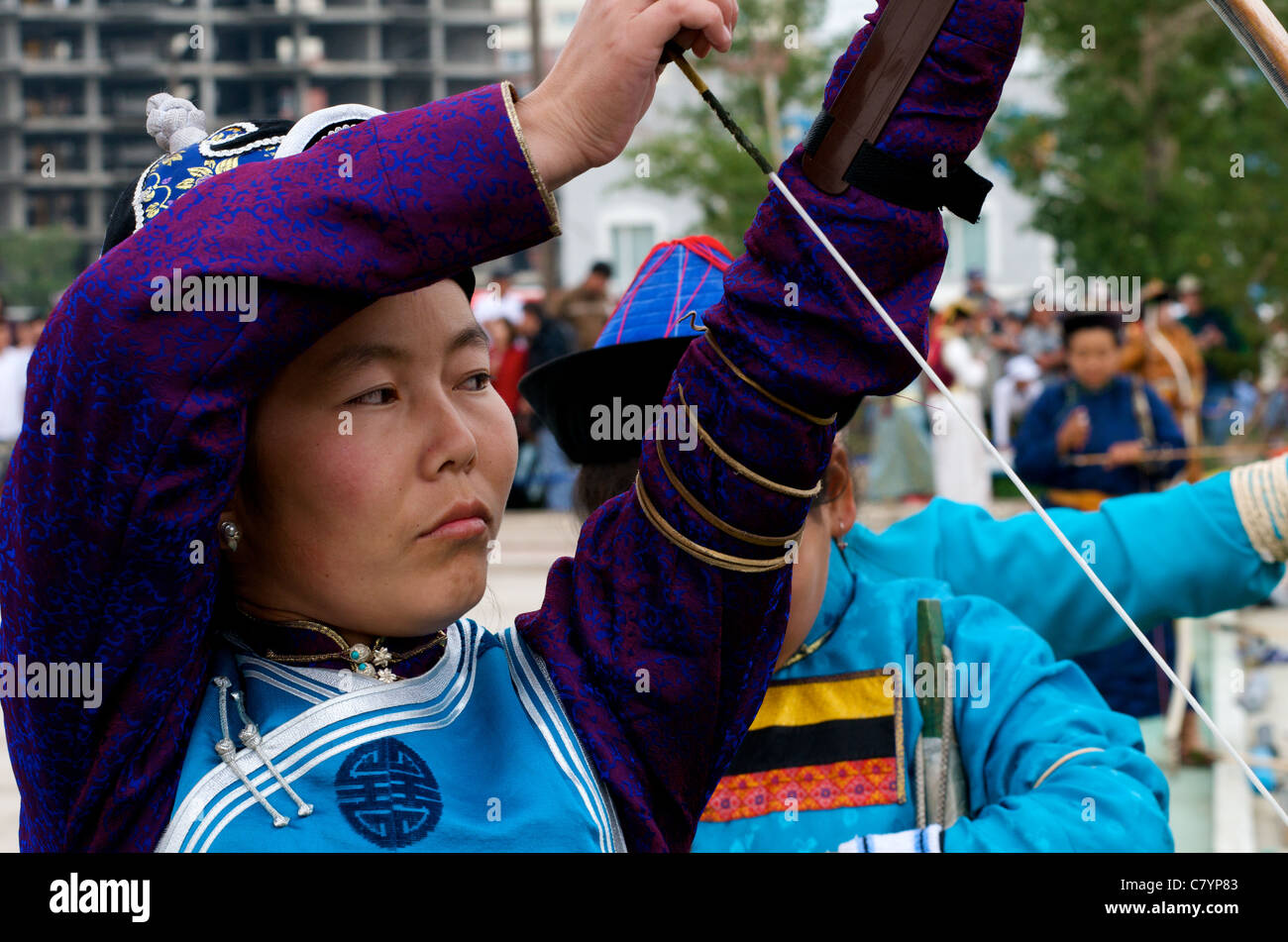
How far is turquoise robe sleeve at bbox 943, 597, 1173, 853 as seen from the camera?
220 cm

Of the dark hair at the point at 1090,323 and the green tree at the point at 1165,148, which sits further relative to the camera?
the green tree at the point at 1165,148

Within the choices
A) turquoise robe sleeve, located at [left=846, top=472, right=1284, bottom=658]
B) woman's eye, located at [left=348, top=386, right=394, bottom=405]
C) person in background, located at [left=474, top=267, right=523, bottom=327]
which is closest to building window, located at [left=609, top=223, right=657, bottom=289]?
person in background, located at [left=474, top=267, right=523, bottom=327]

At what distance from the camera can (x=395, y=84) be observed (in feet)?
225

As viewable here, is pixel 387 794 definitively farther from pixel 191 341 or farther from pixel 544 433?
pixel 544 433

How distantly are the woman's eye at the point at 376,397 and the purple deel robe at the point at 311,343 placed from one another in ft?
0.39

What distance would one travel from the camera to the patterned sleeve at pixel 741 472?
147 cm

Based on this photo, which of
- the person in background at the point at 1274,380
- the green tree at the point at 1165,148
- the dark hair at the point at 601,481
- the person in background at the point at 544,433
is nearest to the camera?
the dark hair at the point at 601,481

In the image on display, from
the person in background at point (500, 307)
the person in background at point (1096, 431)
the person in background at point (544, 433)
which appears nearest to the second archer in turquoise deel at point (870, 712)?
the person in background at point (1096, 431)

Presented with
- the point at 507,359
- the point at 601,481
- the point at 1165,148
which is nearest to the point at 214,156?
the point at 601,481

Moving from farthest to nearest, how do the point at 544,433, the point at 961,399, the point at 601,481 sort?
the point at 544,433, the point at 961,399, the point at 601,481

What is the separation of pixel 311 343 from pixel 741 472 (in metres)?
0.42

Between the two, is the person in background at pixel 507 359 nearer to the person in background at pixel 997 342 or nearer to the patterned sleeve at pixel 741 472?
the person in background at pixel 997 342

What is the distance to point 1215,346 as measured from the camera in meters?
15.8
